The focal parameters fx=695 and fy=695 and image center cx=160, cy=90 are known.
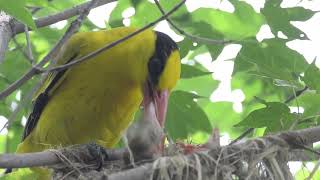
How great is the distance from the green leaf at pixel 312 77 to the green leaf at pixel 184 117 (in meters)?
0.59

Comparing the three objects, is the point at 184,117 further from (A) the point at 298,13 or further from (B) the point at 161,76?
(A) the point at 298,13

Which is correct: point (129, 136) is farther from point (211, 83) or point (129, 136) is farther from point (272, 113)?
point (211, 83)

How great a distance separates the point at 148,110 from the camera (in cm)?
274

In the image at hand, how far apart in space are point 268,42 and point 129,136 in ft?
2.70

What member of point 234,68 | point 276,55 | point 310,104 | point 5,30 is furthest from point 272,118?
point 5,30

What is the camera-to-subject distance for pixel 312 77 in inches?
90.5

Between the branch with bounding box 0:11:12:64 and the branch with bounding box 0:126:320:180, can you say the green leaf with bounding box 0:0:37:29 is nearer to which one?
the branch with bounding box 0:126:320:180

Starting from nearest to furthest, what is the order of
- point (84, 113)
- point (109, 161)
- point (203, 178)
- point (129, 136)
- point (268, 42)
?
1. point (203, 178)
2. point (129, 136)
3. point (109, 161)
4. point (268, 42)
5. point (84, 113)

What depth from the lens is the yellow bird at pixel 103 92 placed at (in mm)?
2992

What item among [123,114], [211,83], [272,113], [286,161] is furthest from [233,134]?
[286,161]

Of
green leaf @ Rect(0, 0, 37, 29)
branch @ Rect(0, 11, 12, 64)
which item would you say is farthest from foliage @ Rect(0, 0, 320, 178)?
green leaf @ Rect(0, 0, 37, 29)

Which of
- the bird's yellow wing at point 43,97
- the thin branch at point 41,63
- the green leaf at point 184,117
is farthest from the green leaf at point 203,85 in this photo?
the thin branch at point 41,63

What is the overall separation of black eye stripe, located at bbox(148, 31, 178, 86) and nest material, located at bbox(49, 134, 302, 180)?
869mm

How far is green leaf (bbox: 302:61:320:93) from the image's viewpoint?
7.44 feet
